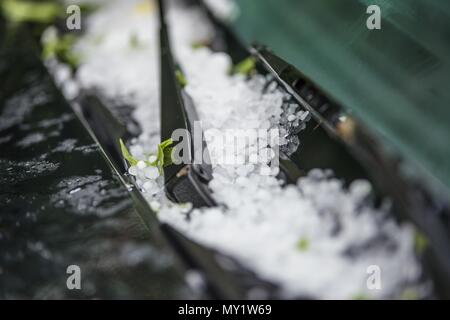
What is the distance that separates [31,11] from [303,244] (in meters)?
1.39

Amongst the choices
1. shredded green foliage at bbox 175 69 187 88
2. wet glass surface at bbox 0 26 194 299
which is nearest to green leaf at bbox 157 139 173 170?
wet glass surface at bbox 0 26 194 299

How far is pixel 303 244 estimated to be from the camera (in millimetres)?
891

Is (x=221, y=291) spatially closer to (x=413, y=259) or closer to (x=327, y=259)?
(x=327, y=259)

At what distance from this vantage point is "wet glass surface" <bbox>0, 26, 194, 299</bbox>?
906mm

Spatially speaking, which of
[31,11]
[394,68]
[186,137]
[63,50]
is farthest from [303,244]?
[31,11]

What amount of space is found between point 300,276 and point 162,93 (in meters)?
0.62

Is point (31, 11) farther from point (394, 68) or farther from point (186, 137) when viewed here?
point (394, 68)

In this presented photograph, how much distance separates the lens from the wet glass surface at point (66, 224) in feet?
2.97

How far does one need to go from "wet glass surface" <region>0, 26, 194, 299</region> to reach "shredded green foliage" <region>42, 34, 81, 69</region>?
277 mm

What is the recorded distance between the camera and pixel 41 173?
1.15m

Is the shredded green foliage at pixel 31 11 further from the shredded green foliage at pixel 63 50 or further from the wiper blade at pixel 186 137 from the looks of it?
the wiper blade at pixel 186 137

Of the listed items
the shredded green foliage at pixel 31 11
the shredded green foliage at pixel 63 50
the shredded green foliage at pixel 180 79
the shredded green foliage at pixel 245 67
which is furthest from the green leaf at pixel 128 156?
the shredded green foliage at pixel 31 11
